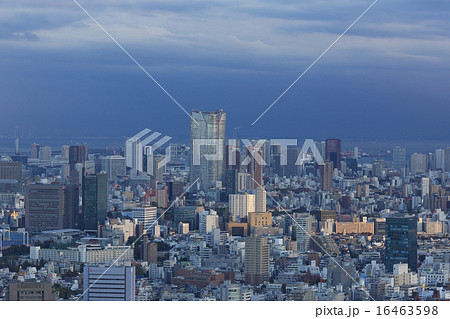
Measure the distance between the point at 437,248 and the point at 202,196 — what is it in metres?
2.60

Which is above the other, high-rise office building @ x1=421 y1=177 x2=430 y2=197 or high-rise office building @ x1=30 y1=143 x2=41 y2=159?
high-rise office building @ x1=30 y1=143 x2=41 y2=159

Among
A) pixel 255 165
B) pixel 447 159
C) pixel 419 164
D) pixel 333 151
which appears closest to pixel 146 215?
pixel 255 165

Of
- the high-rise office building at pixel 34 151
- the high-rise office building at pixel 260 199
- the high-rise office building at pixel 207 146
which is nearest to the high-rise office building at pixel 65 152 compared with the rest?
the high-rise office building at pixel 34 151

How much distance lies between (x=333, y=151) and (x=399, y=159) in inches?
35.2

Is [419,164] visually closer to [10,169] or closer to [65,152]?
[65,152]

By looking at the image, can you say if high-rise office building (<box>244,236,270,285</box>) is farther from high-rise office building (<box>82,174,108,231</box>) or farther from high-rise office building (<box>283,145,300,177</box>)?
high-rise office building (<box>82,174,108,231</box>)

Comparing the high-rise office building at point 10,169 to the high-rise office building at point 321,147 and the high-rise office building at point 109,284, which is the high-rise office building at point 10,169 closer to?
the high-rise office building at point 321,147

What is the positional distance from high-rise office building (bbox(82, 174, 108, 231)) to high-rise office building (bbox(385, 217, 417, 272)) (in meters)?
3.18

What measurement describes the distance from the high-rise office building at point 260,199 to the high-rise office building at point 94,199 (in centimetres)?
174

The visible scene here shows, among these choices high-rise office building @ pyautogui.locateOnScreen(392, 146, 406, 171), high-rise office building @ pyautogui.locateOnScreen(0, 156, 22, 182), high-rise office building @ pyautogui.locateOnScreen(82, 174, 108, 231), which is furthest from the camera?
high-rise office building @ pyautogui.locateOnScreen(0, 156, 22, 182)

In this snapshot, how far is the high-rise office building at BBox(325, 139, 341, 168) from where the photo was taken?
31.5 ft

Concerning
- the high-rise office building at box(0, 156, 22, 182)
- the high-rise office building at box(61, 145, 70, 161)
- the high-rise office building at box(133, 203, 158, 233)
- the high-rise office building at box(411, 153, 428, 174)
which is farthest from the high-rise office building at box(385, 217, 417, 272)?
the high-rise office building at box(0, 156, 22, 182)

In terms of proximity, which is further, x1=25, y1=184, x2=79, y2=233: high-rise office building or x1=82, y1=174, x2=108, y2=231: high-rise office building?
x1=25, y1=184, x2=79, y2=233: high-rise office building

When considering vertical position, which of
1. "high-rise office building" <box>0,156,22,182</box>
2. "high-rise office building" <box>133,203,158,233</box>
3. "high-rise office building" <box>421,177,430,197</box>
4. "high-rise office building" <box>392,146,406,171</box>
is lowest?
"high-rise office building" <box>133,203,158,233</box>
